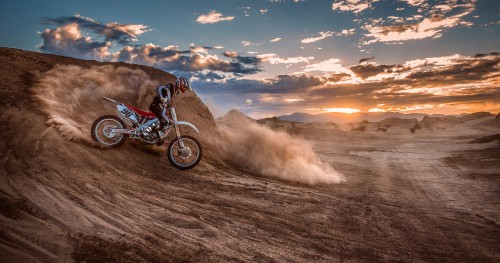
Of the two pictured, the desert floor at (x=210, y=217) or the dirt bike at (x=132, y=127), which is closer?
the desert floor at (x=210, y=217)

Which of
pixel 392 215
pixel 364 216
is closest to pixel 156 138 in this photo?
pixel 364 216

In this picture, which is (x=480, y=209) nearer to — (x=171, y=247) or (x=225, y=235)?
(x=225, y=235)

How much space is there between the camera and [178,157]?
9797 mm

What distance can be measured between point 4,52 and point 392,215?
577 inches

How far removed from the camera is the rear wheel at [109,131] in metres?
8.39

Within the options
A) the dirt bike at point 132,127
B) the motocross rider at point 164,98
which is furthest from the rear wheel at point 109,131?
the motocross rider at point 164,98

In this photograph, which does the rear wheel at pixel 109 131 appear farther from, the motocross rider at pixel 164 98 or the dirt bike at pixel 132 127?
the motocross rider at pixel 164 98

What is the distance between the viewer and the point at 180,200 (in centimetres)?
653

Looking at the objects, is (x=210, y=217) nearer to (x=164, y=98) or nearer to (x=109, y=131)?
(x=164, y=98)

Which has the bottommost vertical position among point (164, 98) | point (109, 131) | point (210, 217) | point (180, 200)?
point (210, 217)

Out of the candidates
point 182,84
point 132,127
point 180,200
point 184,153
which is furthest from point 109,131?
point 180,200

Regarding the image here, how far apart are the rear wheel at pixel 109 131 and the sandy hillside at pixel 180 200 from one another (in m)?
0.30

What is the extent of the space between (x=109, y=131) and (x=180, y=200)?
3623 millimetres

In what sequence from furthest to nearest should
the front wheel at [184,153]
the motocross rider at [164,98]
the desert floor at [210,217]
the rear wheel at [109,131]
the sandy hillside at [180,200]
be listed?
the front wheel at [184,153] < the motocross rider at [164,98] < the rear wheel at [109,131] < the sandy hillside at [180,200] < the desert floor at [210,217]
